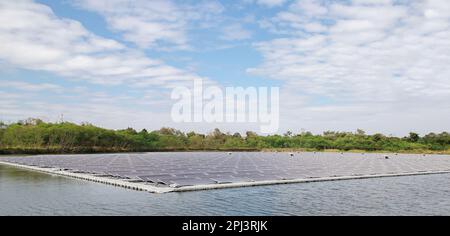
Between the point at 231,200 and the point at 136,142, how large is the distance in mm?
74558

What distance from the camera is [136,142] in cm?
9075

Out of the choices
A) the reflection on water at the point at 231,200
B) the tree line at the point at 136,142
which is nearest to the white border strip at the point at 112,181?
the reflection on water at the point at 231,200

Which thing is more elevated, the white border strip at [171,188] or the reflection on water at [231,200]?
the white border strip at [171,188]

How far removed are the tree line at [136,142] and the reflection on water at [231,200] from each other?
48.0 metres

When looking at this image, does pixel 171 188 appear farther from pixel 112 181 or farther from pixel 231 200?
pixel 112 181

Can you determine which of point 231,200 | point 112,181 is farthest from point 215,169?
point 231,200

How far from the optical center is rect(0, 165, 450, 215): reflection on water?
52.1ft

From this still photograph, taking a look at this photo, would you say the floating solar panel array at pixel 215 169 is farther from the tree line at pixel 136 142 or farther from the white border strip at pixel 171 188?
the tree line at pixel 136 142

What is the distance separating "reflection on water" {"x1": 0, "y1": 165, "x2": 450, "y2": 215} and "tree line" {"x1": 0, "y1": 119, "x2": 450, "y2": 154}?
48042mm

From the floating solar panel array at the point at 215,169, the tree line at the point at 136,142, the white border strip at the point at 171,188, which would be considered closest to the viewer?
the white border strip at the point at 171,188

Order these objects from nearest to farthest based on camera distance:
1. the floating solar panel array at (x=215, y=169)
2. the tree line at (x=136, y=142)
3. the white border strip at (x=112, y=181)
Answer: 1. the white border strip at (x=112, y=181)
2. the floating solar panel array at (x=215, y=169)
3. the tree line at (x=136, y=142)

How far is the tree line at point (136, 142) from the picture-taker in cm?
7106

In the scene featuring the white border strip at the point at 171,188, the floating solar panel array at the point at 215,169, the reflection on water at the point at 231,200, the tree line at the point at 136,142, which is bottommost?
the reflection on water at the point at 231,200
